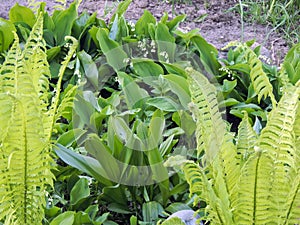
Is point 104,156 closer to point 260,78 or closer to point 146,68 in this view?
point 260,78

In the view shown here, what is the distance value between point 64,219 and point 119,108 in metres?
0.86

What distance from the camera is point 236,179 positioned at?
5.32ft

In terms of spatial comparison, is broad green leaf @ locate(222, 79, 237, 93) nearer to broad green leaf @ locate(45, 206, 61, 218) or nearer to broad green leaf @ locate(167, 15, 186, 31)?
broad green leaf @ locate(167, 15, 186, 31)

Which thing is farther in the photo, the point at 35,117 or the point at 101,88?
the point at 101,88

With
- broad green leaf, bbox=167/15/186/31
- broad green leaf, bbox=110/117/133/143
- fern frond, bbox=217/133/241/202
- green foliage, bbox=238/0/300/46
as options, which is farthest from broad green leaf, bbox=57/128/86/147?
green foliage, bbox=238/0/300/46

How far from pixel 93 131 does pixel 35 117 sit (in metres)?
0.97

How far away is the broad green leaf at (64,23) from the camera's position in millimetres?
3174

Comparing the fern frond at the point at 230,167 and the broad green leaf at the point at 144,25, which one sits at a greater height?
the fern frond at the point at 230,167

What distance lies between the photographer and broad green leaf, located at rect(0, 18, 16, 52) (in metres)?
2.99

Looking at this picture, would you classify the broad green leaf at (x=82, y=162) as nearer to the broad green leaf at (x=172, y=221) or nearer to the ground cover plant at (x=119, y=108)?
the ground cover plant at (x=119, y=108)

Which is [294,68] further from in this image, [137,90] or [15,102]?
[15,102]

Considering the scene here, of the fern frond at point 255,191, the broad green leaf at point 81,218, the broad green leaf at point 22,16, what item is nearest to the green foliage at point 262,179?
the fern frond at point 255,191

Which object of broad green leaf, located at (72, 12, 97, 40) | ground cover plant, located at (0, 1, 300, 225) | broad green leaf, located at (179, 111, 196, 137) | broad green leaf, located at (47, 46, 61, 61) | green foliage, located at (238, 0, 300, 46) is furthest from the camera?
green foliage, located at (238, 0, 300, 46)

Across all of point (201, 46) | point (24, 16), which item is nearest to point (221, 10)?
point (201, 46)
